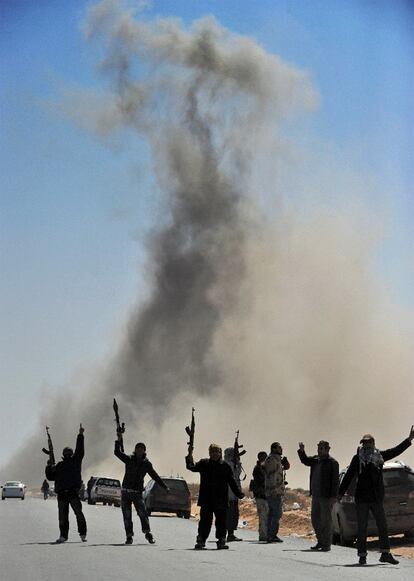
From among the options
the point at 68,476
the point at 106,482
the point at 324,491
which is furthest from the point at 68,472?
the point at 106,482

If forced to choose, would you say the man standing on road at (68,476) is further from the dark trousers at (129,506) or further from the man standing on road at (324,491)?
the man standing on road at (324,491)

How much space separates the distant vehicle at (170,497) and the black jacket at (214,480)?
20501 mm

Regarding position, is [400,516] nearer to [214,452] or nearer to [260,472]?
[260,472]

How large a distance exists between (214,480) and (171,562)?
2.62 m

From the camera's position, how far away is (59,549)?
1836cm

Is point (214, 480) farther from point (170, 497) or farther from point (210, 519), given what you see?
point (170, 497)

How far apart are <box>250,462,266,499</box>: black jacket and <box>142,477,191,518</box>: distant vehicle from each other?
1663 centimetres

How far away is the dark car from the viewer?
68.2 feet

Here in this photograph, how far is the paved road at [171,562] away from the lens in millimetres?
13688

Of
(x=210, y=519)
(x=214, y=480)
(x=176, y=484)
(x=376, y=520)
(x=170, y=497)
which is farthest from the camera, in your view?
(x=176, y=484)

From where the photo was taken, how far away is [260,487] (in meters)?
22.1

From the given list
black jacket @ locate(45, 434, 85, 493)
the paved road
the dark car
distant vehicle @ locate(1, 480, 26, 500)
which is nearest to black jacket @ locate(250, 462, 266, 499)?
the paved road

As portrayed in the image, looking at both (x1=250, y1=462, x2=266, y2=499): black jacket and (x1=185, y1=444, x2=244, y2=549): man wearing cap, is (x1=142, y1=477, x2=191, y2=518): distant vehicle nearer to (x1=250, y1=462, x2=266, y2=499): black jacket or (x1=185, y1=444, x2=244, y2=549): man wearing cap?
(x1=250, y1=462, x2=266, y2=499): black jacket

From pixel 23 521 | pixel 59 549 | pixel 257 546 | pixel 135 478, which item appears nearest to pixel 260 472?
pixel 257 546
